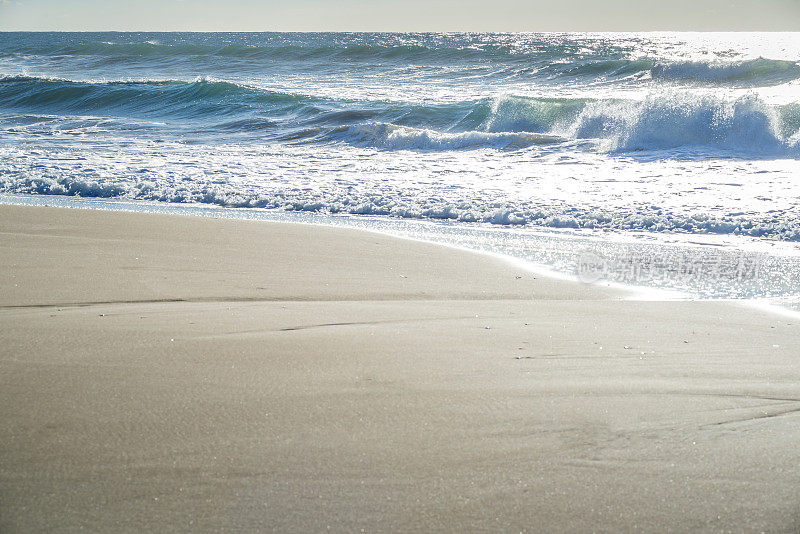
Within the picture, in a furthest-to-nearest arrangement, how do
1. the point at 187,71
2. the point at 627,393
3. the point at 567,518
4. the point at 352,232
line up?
the point at 187,71 < the point at 352,232 < the point at 627,393 < the point at 567,518

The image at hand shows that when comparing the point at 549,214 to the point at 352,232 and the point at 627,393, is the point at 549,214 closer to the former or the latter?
the point at 352,232

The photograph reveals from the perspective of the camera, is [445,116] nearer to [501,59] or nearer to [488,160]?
[488,160]

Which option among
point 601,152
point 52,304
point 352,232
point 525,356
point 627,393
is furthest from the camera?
point 601,152

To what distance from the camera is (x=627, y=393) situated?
7.45 feet

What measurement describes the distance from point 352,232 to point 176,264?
7.11 feet

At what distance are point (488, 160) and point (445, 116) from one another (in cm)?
654

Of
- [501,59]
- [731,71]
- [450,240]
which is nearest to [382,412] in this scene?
[450,240]

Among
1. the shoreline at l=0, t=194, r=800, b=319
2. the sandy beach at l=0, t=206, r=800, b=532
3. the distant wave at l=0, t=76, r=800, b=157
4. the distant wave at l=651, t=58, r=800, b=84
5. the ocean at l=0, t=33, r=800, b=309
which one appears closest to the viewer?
the sandy beach at l=0, t=206, r=800, b=532

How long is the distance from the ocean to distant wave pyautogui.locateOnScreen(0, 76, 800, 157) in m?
0.06

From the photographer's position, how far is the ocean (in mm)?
6328

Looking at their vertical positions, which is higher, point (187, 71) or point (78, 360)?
point (187, 71)

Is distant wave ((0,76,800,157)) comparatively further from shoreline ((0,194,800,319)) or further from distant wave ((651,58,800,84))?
distant wave ((651,58,800,84))

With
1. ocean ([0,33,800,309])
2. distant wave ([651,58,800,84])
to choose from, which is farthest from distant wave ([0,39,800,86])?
ocean ([0,33,800,309])

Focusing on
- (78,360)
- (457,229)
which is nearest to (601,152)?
(457,229)
